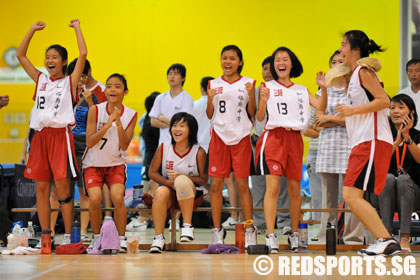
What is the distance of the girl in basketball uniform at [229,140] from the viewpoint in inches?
219

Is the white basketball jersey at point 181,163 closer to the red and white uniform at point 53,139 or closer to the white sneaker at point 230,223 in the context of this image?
the red and white uniform at point 53,139

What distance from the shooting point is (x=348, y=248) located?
222 inches

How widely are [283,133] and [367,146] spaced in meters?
0.79

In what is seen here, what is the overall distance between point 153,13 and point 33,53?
74.4 inches

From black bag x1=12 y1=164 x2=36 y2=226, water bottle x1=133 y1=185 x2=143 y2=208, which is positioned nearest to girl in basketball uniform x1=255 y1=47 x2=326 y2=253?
water bottle x1=133 y1=185 x2=143 y2=208

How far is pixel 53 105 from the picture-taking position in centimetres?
546

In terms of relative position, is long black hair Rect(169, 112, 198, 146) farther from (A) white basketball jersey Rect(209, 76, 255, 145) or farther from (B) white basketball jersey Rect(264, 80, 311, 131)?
(B) white basketball jersey Rect(264, 80, 311, 131)

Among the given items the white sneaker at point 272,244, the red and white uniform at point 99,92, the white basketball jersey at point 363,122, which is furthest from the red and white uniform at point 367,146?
the red and white uniform at point 99,92

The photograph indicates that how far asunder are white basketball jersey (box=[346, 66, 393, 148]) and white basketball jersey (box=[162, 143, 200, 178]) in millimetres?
1360

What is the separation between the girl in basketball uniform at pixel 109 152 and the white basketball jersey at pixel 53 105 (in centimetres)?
27

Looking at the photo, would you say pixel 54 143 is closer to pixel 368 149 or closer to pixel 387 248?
pixel 368 149

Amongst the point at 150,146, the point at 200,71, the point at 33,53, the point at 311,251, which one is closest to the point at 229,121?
the point at 311,251

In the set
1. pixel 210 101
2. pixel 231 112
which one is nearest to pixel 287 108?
pixel 231 112

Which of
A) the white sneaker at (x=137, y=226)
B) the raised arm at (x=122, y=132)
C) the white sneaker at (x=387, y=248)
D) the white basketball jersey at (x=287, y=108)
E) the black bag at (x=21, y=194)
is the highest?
the white basketball jersey at (x=287, y=108)
